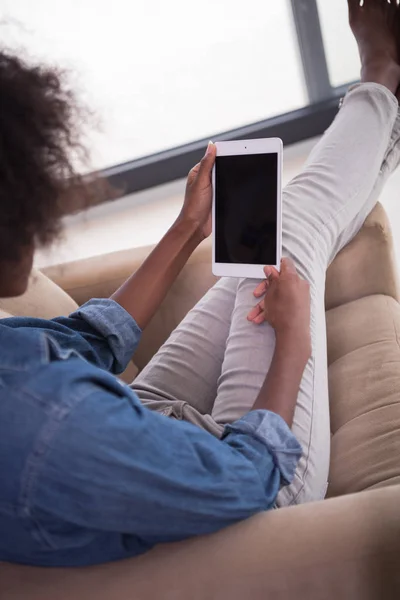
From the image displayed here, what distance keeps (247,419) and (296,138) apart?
1.75 m

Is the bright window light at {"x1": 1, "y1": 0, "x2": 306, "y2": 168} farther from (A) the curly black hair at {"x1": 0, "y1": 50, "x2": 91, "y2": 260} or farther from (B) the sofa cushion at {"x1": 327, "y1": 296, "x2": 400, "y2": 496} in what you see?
(A) the curly black hair at {"x1": 0, "y1": 50, "x2": 91, "y2": 260}

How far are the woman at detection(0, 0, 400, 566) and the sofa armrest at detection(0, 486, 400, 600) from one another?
Result: 0.02 metres

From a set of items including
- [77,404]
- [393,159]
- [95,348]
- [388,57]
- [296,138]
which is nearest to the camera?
[77,404]

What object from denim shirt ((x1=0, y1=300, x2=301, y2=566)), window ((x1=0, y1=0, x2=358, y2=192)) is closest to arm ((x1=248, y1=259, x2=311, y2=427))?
denim shirt ((x1=0, y1=300, x2=301, y2=566))

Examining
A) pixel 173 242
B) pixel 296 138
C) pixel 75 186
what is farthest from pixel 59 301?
pixel 296 138

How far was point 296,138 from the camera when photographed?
2.32 meters

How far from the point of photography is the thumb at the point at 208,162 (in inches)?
41.9

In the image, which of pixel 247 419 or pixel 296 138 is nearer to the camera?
pixel 247 419

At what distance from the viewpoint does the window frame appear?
7.34ft

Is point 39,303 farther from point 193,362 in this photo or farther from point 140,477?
point 140,477

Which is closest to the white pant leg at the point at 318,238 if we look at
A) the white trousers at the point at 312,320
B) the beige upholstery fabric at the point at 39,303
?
the white trousers at the point at 312,320

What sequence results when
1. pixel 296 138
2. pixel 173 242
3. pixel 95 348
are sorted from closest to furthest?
pixel 95 348 → pixel 173 242 → pixel 296 138

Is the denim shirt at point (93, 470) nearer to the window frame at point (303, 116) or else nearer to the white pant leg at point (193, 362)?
the white pant leg at point (193, 362)

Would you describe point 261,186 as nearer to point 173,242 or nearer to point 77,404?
point 173,242
